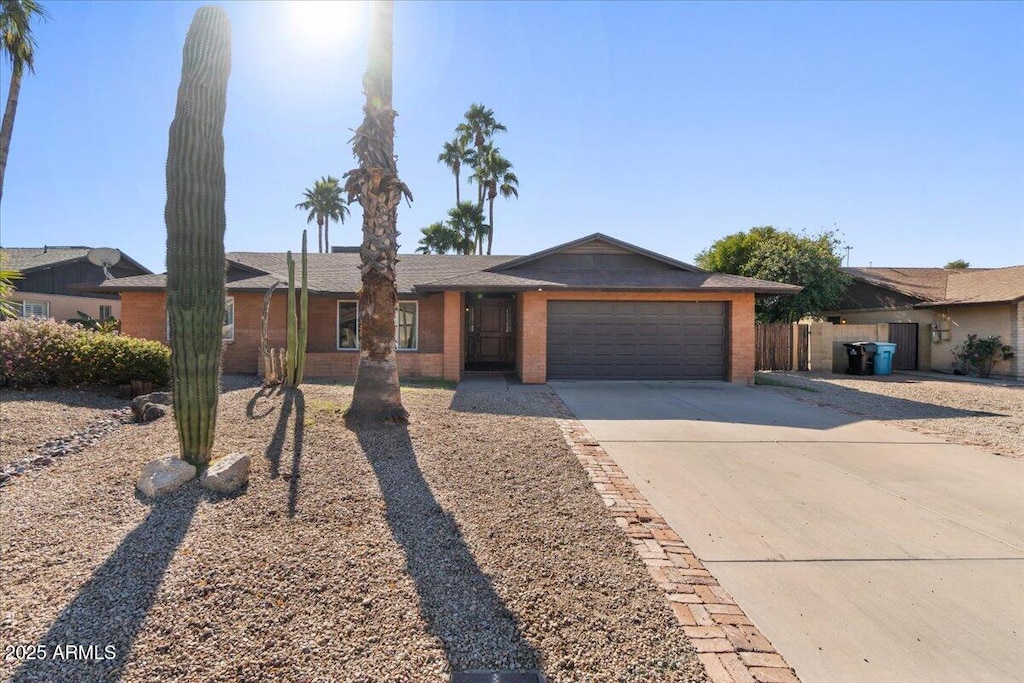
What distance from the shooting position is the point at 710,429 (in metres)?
7.69

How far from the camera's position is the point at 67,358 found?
915 centimetres

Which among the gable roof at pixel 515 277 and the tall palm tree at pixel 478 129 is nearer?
the gable roof at pixel 515 277

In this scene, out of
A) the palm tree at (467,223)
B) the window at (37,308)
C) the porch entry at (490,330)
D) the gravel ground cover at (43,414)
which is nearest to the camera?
the gravel ground cover at (43,414)

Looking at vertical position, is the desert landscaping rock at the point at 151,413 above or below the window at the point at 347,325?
below

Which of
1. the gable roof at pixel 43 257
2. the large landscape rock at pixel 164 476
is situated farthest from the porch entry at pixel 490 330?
the gable roof at pixel 43 257

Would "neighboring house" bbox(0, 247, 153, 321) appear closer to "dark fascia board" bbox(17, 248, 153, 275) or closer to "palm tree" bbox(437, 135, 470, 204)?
"dark fascia board" bbox(17, 248, 153, 275)

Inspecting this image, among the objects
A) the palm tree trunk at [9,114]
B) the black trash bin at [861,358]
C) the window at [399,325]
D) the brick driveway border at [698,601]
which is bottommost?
the brick driveway border at [698,601]

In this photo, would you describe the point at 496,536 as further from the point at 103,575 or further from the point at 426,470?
the point at 103,575

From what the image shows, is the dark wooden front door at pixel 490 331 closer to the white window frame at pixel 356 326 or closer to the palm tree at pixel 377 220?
the white window frame at pixel 356 326

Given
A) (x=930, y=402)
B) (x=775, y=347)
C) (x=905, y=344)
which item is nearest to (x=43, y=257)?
(x=775, y=347)

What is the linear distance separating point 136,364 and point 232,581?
800 centimetres

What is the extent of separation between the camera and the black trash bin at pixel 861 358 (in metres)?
16.2

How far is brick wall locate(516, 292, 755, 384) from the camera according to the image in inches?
506

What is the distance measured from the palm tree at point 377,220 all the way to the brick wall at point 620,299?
5685 millimetres
